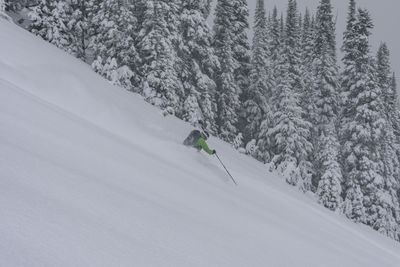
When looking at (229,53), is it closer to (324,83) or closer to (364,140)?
(324,83)

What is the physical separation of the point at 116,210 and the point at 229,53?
27.6m

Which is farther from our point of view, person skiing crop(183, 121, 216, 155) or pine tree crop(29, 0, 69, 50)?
pine tree crop(29, 0, 69, 50)

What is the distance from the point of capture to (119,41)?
79.5 ft

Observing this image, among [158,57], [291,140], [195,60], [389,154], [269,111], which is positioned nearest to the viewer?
[158,57]

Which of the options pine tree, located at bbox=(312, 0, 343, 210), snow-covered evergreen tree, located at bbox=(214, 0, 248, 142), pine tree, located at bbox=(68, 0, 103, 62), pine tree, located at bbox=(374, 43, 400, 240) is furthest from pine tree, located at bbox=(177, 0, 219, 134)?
pine tree, located at bbox=(374, 43, 400, 240)

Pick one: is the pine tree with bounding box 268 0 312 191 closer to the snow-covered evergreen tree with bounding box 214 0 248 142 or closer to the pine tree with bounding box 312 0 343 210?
the pine tree with bounding box 312 0 343 210

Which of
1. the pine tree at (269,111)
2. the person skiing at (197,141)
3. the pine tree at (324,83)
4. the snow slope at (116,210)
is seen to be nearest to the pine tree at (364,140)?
the pine tree at (324,83)

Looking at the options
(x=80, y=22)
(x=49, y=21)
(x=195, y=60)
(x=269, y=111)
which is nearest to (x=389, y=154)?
(x=269, y=111)

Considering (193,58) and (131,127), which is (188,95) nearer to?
(193,58)

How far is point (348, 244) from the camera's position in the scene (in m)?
7.65

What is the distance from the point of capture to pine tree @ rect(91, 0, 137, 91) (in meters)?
23.1

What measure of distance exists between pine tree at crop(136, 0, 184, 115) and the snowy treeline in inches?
2.5

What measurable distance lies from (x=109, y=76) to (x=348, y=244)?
18.3 metres

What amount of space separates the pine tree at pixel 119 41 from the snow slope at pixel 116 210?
13.4 m
